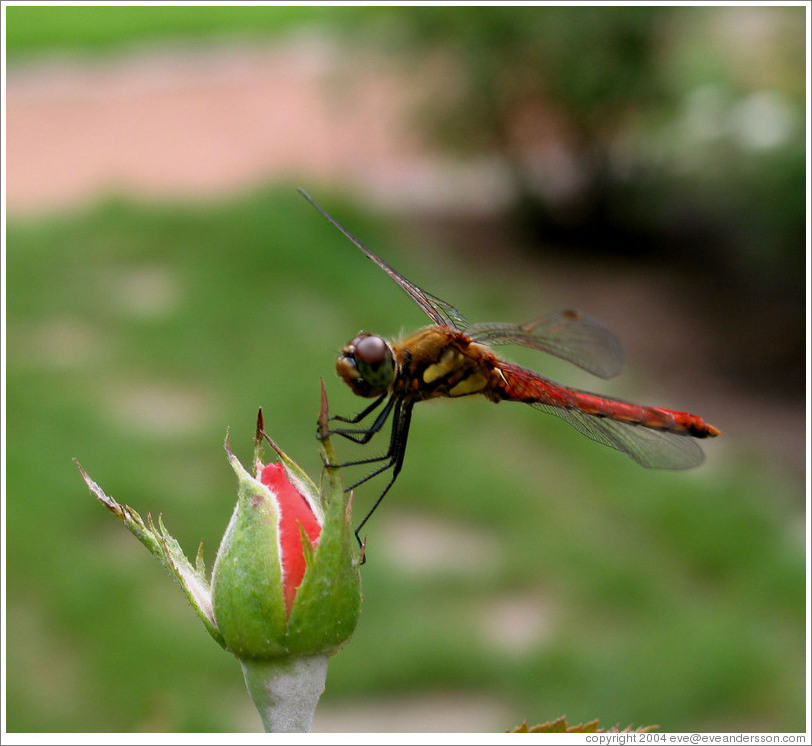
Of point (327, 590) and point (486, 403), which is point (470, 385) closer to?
point (327, 590)

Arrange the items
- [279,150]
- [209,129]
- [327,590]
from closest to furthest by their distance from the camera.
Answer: [327,590], [279,150], [209,129]

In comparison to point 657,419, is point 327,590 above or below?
above

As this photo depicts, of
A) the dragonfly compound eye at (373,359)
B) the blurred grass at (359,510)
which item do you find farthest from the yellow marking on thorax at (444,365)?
the blurred grass at (359,510)

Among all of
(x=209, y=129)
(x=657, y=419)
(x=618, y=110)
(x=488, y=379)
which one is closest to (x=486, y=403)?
(x=618, y=110)

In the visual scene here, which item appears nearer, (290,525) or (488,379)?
(290,525)

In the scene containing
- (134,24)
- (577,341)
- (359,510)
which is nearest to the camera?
(577,341)

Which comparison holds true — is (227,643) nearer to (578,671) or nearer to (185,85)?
(578,671)

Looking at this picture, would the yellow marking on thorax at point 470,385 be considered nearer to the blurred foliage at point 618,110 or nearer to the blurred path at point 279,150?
the blurred path at point 279,150
